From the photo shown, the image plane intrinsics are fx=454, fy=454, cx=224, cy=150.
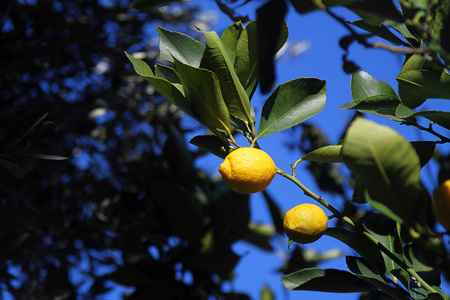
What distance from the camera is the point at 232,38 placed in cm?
70

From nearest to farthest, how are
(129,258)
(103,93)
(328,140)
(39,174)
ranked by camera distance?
(129,258) → (39,174) → (103,93) → (328,140)

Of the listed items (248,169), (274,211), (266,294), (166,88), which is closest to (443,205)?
(248,169)

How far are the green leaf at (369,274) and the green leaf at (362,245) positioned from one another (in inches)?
0.5

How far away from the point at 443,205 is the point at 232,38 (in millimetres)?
379

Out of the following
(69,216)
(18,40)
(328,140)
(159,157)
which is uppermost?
(18,40)

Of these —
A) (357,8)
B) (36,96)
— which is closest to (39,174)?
(36,96)

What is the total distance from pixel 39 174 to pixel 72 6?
75 centimetres

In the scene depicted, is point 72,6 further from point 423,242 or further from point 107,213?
point 423,242

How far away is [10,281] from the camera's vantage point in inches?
65.1

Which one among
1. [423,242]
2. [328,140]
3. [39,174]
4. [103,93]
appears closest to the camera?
[423,242]

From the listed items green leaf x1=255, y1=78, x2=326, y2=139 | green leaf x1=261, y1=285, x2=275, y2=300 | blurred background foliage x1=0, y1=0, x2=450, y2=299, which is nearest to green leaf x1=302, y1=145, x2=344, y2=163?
green leaf x1=255, y1=78, x2=326, y2=139

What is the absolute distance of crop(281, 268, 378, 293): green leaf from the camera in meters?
0.67

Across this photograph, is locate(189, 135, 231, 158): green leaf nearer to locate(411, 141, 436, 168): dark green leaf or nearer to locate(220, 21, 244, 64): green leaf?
locate(220, 21, 244, 64): green leaf

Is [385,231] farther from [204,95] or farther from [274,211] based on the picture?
[274,211]
